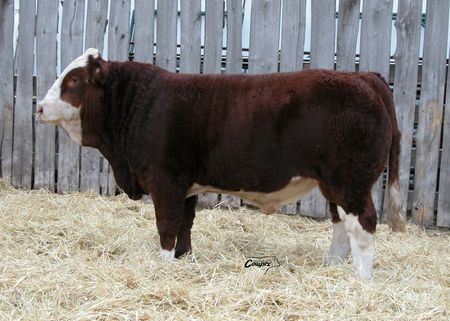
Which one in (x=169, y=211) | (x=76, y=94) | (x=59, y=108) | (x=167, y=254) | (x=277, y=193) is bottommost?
(x=167, y=254)

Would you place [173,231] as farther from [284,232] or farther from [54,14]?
[54,14]

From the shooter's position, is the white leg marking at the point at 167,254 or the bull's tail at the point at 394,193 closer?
the bull's tail at the point at 394,193

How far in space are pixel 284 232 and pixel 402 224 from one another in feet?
4.91

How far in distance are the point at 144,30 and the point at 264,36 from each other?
4.08 feet

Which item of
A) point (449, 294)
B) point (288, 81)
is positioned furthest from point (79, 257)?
point (449, 294)

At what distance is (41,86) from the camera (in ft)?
20.2

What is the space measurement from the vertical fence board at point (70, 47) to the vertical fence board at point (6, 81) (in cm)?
Answer: 59

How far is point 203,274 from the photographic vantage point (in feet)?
11.8

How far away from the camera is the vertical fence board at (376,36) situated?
5.51 metres

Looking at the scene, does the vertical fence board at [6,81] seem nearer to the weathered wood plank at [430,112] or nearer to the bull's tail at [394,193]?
the bull's tail at [394,193]

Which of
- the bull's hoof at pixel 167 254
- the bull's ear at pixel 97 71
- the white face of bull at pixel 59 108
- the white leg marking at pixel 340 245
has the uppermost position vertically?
the bull's ear at pixel 97 71

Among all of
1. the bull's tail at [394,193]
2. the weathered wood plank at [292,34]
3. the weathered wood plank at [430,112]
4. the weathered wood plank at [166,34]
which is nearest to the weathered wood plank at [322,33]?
the weathered wood plank at [292,34]

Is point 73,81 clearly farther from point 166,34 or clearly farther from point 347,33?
point 347,33

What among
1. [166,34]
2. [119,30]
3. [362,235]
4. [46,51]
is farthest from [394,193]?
[46,51]
